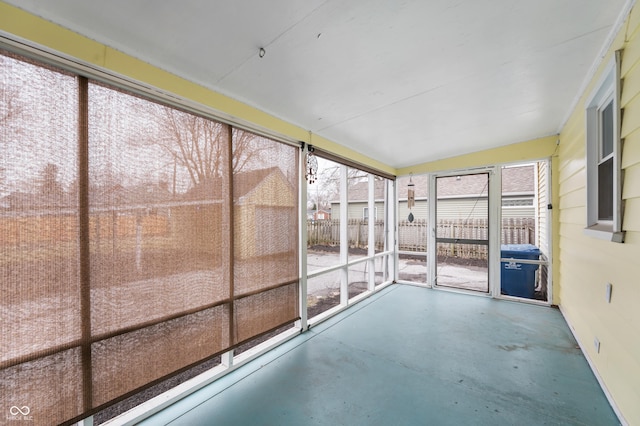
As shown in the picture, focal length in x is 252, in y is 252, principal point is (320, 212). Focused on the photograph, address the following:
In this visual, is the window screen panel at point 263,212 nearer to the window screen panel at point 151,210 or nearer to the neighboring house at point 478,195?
the window screen panel at point 151,210

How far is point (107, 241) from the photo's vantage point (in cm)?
147

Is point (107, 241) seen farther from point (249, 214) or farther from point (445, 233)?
point (445, 233)

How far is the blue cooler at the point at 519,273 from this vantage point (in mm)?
3938

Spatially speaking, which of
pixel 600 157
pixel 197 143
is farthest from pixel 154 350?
pixel 600 157

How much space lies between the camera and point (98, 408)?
1438mm

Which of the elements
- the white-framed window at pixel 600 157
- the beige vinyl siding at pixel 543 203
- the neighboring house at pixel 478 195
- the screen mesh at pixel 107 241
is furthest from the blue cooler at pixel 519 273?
the screen mesh at pixel 107 241

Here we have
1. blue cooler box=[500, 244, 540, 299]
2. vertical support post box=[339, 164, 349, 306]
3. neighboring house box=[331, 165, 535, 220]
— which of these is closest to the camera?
vertical support post box=[339, 164, 349, 306]

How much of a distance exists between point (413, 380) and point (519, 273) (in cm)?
315

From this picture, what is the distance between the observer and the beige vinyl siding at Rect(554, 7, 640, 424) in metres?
1.38

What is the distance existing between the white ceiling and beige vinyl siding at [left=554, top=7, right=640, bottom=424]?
1.06 feet

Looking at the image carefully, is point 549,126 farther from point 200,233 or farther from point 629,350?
point 200,233

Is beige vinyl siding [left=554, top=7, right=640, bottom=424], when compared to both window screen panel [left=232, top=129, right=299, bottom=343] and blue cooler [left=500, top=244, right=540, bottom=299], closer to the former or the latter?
blue cooler [left=500, top=244, right=540, bottom=299]

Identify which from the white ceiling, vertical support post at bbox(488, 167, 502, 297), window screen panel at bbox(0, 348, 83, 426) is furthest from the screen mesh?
vertical support post at bbox(488, 167, 502, 297)

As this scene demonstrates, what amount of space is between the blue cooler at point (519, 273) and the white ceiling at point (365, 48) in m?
2.32
